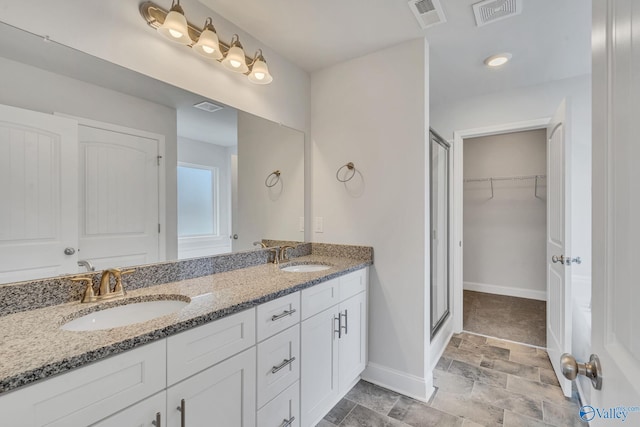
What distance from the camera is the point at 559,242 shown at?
6.94 feet

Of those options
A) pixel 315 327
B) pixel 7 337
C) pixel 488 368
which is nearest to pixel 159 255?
pixel 7 337

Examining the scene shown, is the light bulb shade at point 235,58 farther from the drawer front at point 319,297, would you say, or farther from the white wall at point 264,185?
the drawer front at point 319,297

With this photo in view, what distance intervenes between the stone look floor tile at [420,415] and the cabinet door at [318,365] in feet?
1.36

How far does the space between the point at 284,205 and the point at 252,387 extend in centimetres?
136

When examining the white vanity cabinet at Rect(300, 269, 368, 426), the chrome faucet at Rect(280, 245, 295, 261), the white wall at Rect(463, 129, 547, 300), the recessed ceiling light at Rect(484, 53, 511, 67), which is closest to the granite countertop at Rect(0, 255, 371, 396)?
the white vanity cabinet at Rect(300, 269, 368, 426)

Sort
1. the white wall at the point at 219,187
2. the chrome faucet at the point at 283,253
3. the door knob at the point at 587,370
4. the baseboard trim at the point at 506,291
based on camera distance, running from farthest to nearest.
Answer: the baseboard trim at the point at 506,291 < the chrome faucet at the point at 283,253 < the white wall at the point at 219,187 < the door knob at the point at 587,370

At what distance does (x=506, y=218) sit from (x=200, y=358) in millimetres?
4502

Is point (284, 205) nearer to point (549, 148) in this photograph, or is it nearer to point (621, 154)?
point (621, 154)

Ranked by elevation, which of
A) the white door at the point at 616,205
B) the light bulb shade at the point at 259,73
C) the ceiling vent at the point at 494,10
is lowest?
the white door at the point at 616,205

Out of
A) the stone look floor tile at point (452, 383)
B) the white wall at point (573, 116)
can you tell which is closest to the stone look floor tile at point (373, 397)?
the stone look floor tile at point (452, 383)

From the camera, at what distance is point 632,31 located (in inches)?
18.7

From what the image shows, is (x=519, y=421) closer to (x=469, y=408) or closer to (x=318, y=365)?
(x=469, y=408)

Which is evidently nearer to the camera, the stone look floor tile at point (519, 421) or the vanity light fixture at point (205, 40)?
the vanity light fixture at point (205, 40)

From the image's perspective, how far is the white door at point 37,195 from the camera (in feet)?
3.52
